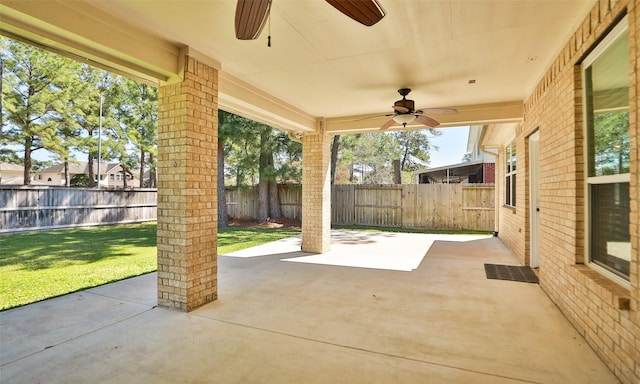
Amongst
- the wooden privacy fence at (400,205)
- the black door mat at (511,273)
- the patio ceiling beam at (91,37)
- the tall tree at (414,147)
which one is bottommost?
the black door mat at (511,273)

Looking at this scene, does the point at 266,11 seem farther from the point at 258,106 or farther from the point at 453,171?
the point at 453,171

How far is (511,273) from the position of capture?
5.09 meters

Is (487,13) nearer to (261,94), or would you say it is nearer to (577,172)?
(577,172)

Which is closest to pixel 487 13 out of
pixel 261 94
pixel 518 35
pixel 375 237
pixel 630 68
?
pixel 518 35

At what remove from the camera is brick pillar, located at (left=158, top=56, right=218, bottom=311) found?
11.4 feet

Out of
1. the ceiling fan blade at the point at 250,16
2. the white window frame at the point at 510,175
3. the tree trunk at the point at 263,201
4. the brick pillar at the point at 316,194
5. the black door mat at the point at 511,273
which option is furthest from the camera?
the tree trunk at the point at 263,201

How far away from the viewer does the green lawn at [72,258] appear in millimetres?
4301

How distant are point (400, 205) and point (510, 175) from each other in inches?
173

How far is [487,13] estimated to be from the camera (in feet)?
9.04

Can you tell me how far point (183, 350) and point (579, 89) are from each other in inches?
173

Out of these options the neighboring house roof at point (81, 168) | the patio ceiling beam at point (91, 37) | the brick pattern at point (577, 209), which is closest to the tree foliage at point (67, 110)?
the patio ceiling beam at point (91, 37)

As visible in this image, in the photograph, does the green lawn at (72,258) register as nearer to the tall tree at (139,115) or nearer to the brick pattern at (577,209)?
the brick pattern at (577,209)

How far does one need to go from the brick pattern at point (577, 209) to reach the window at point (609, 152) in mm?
81

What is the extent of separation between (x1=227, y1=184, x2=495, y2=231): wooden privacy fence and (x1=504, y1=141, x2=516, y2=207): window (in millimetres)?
2167
